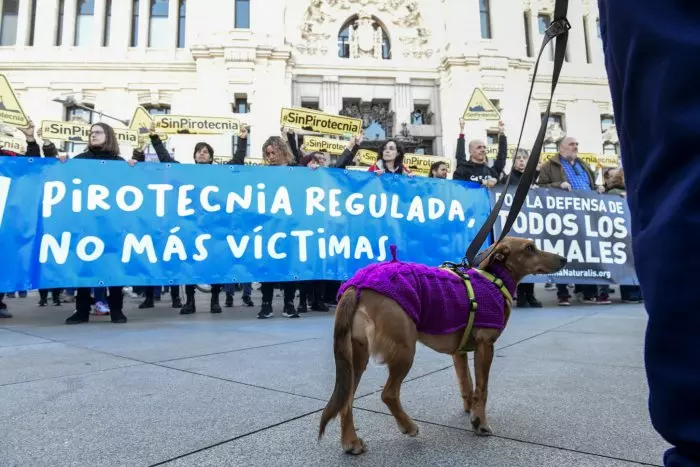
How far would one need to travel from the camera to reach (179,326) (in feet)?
16.2

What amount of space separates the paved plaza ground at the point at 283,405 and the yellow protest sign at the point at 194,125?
5065mm

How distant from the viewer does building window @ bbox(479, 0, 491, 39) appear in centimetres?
2306

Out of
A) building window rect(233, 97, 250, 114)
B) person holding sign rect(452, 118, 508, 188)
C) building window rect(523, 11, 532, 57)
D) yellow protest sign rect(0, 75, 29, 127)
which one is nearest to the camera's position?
yellow protest sign rect(0, 75, 29, 127)

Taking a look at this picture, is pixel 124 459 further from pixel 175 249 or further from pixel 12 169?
pixel 12 169

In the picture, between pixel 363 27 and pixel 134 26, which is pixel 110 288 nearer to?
pixel 363 27

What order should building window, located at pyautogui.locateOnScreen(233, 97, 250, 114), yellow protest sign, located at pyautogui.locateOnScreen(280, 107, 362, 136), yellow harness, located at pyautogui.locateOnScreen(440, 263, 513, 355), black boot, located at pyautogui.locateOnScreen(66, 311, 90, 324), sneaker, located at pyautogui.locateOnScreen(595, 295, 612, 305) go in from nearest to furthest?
1. yellow harness, located at pyautogui.locateOnScreen(440, 263, 513, 355)
2. black boot, located at pyautogui.locateOnScreen(66, 311, 90, 324)
3. sneaker, located at pyautogui.locateOnScreen(595, 295, 612, 305)
4. yellow protest sign, located at pyautogui.locateOnScreen(280, 107, 362, 136)
5. building window, located at pyautogui.locateOnScreen(233, 97, 250, 114)

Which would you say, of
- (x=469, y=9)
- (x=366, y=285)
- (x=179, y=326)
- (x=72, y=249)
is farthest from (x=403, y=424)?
(x=469, y=9)

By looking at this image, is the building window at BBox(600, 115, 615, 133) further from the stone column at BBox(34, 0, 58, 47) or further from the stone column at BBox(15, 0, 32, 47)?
the stone column at BBox(15, 0, 32, 47)

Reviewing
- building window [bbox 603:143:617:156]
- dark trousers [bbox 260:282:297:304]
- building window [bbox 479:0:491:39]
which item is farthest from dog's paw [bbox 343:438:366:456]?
building window [bbox 603:143:617:156]

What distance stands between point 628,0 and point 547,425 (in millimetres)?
1667

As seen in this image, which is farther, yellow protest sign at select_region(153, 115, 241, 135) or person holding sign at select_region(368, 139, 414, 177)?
yellow protest sign at select_region(153, 115, 241, 135)

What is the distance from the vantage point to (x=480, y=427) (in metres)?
1.81

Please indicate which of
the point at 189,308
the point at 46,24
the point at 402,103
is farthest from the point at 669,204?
the point at 46,24

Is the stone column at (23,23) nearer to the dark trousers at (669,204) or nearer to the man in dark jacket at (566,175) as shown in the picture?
the man in dark jacket at (566,175)
